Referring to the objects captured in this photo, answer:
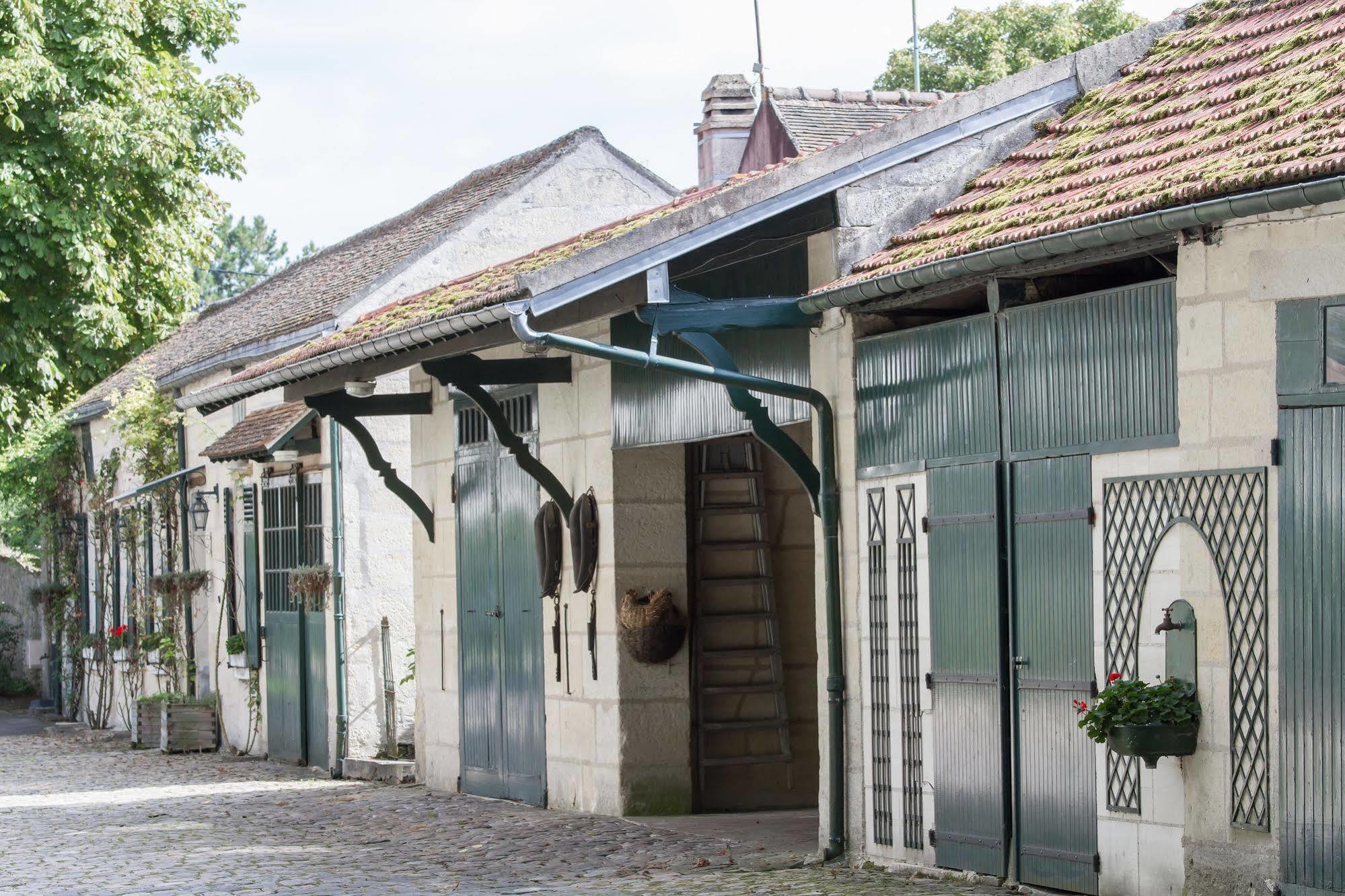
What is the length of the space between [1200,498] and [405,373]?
9.53 metres

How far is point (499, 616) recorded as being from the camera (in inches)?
517

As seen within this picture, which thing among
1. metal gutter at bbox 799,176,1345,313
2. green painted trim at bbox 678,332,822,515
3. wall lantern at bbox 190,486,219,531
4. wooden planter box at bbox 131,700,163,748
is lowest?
wooden planter box at bbox 131,700,163,748

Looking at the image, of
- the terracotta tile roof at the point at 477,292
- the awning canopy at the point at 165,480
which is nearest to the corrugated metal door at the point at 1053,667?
the terracotta tile roof at the point at 477,292

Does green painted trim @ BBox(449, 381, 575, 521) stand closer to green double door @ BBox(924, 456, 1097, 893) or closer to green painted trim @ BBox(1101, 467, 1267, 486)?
green double door @ BBox(924, 456, 1097, 893)

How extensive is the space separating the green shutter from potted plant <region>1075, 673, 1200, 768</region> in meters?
12.2

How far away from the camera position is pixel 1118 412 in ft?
24.5

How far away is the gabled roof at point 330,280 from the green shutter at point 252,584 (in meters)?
1.45

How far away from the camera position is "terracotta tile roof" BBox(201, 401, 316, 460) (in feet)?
52.3

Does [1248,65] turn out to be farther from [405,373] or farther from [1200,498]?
[405,373]

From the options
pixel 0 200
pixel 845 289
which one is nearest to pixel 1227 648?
pixel 845 289

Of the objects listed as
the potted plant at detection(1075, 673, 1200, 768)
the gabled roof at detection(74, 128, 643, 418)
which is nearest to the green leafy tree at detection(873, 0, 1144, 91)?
the gabled roof at detection(74, 128, 643, 418)

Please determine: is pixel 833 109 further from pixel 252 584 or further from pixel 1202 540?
pixel 1202 540

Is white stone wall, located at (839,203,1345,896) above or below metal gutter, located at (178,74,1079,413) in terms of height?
below

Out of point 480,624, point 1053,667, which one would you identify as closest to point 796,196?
point 1053,667
